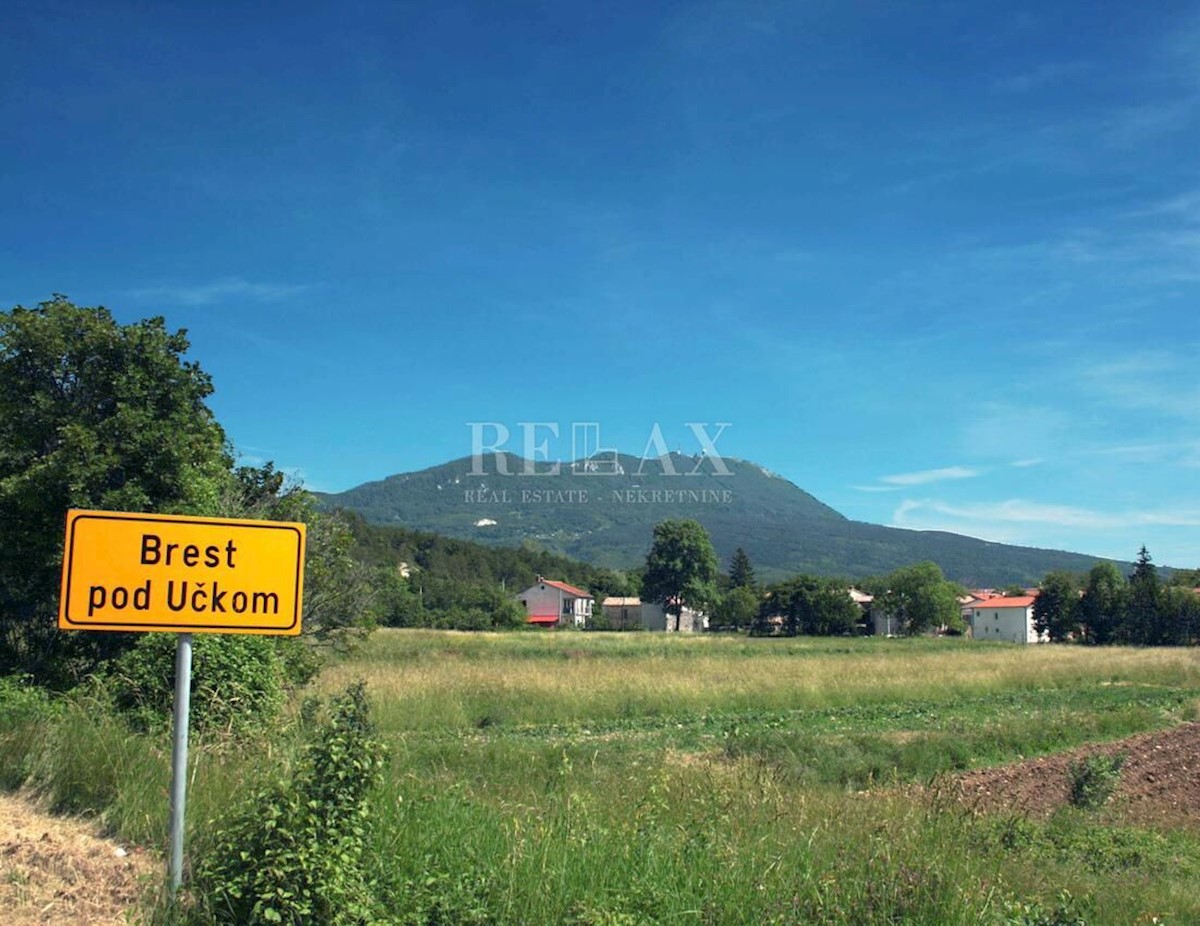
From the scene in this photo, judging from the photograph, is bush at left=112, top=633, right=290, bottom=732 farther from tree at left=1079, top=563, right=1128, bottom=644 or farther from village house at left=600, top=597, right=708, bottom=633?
tree at left=1079, top=563, right=1128, bottom=644

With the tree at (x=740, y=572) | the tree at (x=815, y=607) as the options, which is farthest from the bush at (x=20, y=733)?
the tree at (x=740, y=572)

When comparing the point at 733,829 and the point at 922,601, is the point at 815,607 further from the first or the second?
the point at 733,829

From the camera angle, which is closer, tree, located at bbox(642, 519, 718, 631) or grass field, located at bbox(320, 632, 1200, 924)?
grass field, located at bbox(320, 632, 1200, 924)

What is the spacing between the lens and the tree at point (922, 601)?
9631 cm

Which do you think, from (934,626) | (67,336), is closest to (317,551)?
(67,336)

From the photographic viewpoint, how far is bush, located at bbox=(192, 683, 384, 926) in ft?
13.1

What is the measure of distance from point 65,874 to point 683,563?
305 feet

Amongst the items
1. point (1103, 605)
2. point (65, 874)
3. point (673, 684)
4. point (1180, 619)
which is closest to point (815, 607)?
point (1103, 605)

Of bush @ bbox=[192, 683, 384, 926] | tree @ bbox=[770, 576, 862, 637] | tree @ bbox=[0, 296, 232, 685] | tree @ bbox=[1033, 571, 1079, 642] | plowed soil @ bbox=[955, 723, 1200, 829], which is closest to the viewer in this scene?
bush @ bbox=[192, 683, 384, 926]

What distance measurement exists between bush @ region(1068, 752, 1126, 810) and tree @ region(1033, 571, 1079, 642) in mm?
91489

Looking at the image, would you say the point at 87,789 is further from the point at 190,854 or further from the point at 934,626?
the point at 934,626

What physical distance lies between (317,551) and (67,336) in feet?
29.4

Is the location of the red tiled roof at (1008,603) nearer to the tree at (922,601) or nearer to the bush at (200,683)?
the tree at (922,601)

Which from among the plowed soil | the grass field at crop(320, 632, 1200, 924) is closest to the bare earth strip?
the grass field at crop(320, 632, 1200, 924)
